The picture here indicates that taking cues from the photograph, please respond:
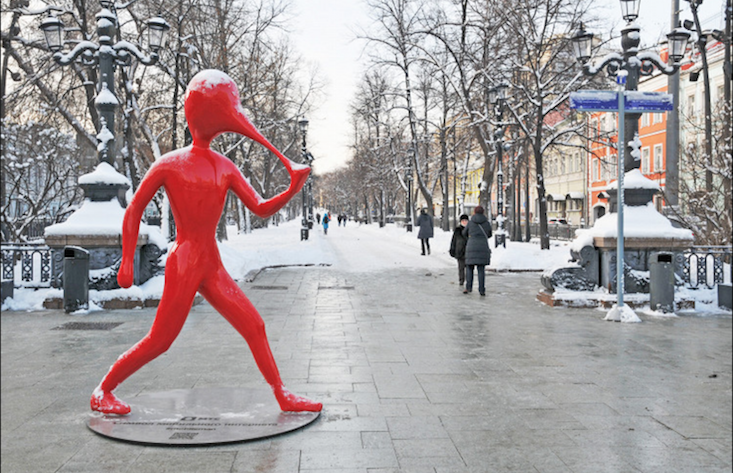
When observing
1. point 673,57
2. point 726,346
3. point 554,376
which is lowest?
point 554,376

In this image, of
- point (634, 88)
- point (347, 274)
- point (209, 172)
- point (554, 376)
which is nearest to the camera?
point (209, 172)

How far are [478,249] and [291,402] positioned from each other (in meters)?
8.63

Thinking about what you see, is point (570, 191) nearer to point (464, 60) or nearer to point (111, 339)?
point (464, 60)

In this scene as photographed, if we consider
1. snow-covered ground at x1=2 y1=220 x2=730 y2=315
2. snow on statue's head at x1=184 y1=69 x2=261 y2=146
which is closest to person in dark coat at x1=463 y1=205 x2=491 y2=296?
snow-covered ground at x1=2 y1=220 x2=730 y2=315

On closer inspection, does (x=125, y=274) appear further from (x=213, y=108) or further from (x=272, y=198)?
(x=213, y=108)

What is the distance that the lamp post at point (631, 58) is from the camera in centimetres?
1188

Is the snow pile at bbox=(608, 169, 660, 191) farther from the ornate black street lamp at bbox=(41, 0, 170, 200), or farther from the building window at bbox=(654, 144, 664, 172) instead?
the building window at bbox=(654, 144, 664, 172)

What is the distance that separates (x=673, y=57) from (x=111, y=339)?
11551mm

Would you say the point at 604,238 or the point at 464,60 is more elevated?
the point at 464,60

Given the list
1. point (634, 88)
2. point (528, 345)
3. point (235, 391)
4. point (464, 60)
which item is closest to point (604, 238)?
point (634, 88)

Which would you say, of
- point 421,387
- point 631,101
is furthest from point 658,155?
point 421,387

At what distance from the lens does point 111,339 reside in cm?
821

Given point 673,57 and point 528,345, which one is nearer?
point 528,345

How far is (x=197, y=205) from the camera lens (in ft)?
15.8
